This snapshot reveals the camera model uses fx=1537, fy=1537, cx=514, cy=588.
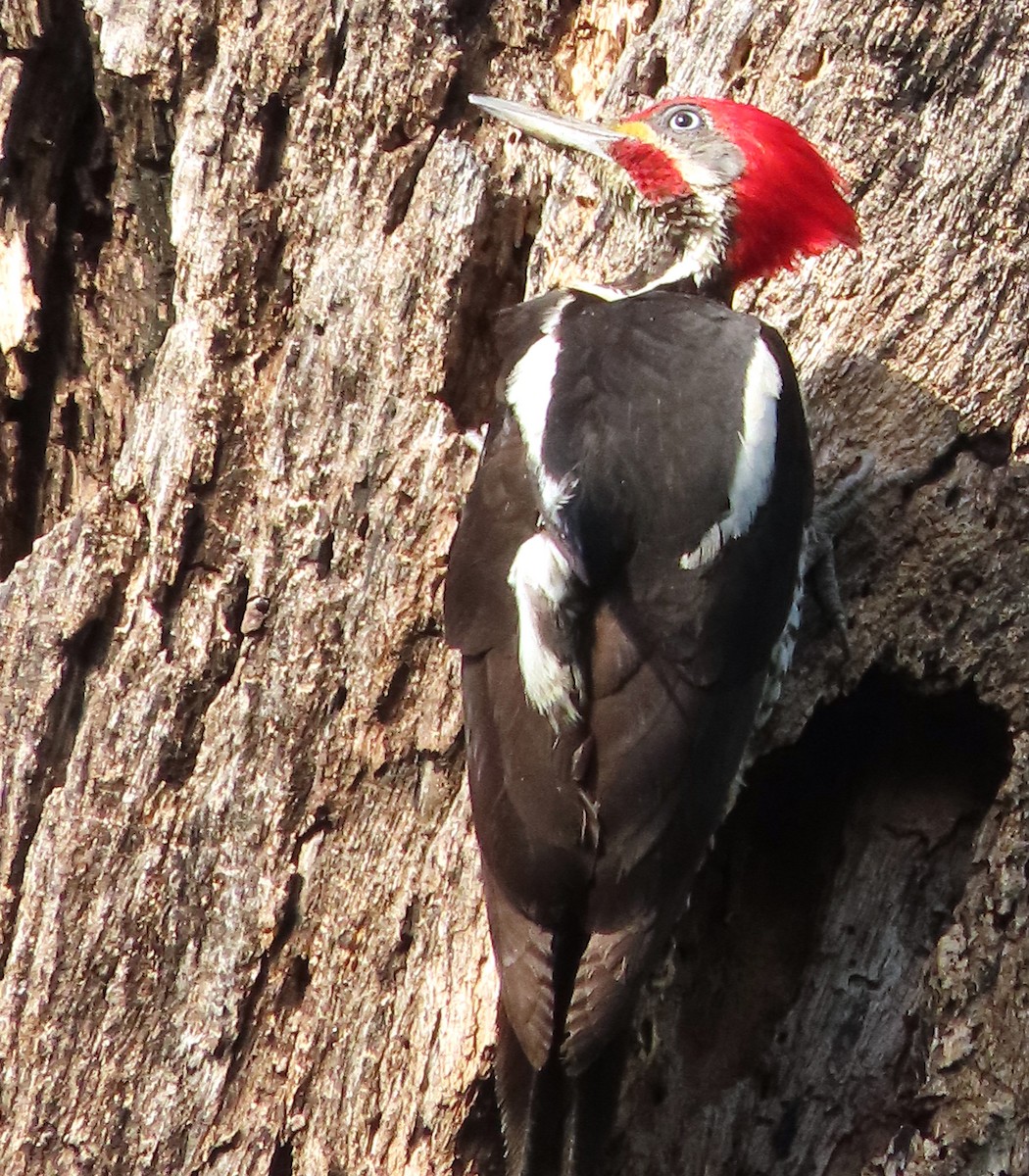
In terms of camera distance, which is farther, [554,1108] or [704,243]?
[704,243]

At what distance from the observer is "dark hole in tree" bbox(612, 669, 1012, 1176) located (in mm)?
3025

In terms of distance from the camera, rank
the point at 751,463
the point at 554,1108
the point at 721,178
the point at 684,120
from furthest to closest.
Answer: the point at 721,178 → the point at 684,120 → the point at 751,463 → the point at 554,1108

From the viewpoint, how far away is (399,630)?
10.1ft

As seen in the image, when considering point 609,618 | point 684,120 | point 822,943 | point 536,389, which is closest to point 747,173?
point 684,120

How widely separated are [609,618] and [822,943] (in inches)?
32.2

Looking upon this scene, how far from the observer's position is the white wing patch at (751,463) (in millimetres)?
2944

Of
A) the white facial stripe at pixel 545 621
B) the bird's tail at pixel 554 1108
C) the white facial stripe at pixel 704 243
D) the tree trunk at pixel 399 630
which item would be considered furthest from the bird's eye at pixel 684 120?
the bird's tail at pixel 554 1108

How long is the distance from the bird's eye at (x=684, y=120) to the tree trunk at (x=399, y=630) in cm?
13

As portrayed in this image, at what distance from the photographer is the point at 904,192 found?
3.29m

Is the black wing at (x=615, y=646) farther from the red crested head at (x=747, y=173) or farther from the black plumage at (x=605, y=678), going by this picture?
the red crested head at (x=747, y=173)

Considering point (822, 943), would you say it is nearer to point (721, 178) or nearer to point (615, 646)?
point (615, 646)

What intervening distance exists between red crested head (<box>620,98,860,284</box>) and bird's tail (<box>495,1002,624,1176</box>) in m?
1.71

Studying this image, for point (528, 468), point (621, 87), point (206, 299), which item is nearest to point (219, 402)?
point (206, 299)

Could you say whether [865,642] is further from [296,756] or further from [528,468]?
[296,756]
